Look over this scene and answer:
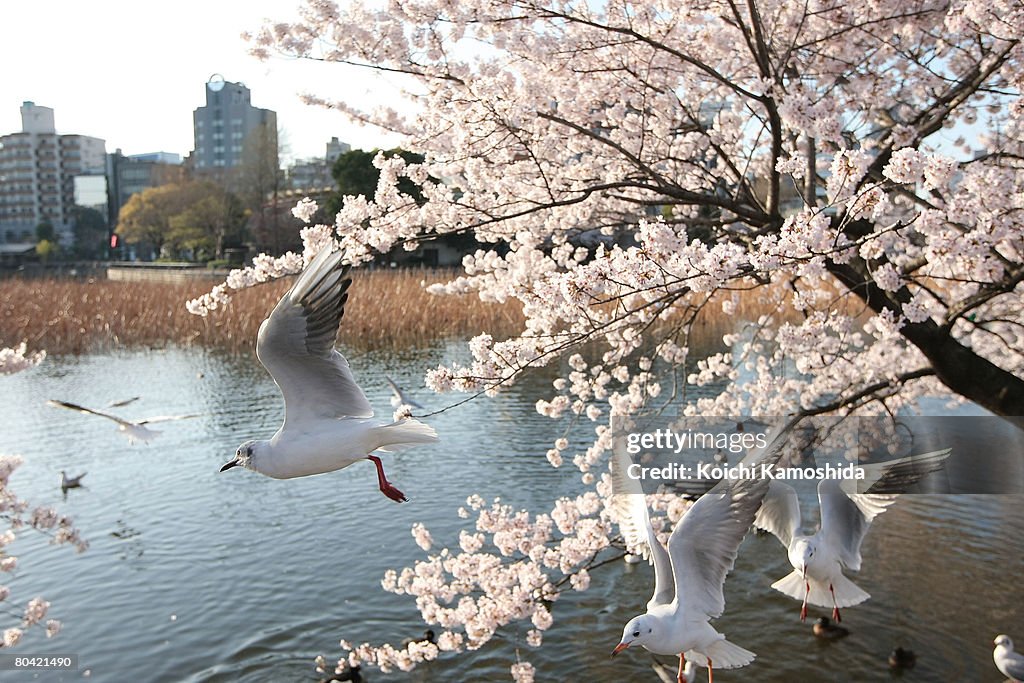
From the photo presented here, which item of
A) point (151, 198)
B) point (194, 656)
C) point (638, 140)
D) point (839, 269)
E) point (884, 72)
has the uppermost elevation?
point (151, 198)

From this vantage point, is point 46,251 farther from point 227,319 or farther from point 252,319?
point 252,319

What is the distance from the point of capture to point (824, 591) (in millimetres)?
6383

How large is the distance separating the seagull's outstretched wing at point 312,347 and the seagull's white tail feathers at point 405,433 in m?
0.30

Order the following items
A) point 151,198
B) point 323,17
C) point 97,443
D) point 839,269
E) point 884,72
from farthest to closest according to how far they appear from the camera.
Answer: point 151,198 → point 97,443 → point 884,72 → point 323,17 → point 839,269

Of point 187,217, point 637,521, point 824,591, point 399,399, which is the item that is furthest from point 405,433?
point 187,217

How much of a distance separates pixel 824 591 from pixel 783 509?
910 millimetres

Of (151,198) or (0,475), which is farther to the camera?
(151,198)

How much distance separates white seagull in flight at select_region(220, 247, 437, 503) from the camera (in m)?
3.41

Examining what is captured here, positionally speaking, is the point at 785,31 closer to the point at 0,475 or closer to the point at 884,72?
the point at 884,72

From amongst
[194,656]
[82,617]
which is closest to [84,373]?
[82,617]

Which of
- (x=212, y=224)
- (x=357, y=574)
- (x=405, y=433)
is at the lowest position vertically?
(x=357, y=574)

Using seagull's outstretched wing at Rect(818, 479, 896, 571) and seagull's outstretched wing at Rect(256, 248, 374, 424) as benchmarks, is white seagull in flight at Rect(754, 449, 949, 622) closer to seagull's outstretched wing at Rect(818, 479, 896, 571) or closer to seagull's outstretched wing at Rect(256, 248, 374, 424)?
seagull's outstretched wing at Rect(818, 479, 896, 571)

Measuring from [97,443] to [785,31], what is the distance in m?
11.5

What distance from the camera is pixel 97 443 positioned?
12.9 meters
